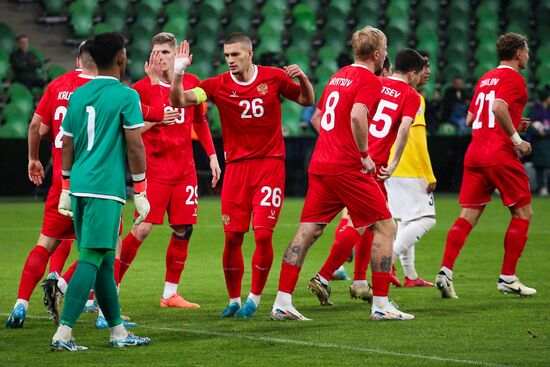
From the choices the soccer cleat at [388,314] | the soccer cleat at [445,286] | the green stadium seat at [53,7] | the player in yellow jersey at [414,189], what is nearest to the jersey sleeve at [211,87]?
the soccer cleat at [388,314]

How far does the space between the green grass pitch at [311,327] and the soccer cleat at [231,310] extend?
0.12 metres

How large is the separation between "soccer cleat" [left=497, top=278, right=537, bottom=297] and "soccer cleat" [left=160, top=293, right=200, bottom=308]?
2.72 meters

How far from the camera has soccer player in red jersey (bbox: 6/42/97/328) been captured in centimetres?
803

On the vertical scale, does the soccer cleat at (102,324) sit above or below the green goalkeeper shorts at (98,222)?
below

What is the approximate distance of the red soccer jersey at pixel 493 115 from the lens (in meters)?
9.92

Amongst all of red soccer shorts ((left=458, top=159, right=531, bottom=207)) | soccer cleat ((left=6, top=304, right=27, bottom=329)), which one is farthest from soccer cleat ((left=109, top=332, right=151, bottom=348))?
red soccer shorts ((left=458, top=159, right=531, bottom=207))

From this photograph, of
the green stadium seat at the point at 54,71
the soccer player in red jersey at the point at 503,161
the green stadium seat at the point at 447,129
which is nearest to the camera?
the soccer player in red jersey at the point at 503,161

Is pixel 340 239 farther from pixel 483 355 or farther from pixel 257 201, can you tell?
pixel 483 355

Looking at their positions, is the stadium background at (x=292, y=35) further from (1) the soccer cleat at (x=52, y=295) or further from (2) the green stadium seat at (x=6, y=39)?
(1) the soccer cleat at (x=52, y=295)

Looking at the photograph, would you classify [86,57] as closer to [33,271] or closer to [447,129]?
[33,271]

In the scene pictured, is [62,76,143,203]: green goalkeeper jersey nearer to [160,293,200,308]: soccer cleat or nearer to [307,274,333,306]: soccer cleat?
[160,293,200,308]: soccer cleat

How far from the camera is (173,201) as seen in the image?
9.24 meters

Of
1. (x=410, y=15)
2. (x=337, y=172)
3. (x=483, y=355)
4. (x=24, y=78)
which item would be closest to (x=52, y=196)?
(x=337, y=172)

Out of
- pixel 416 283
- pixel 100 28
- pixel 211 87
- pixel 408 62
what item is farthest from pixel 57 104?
pixel 100 28
